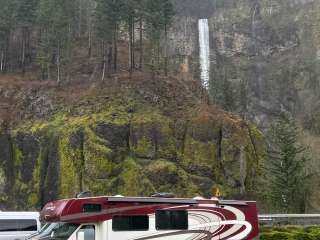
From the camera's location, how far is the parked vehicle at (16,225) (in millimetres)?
23486

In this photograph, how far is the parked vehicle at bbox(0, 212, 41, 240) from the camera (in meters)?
23.5

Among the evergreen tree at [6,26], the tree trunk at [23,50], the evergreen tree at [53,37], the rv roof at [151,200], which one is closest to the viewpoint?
the rv roof at [151,200]

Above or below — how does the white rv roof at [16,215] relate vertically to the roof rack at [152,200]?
below

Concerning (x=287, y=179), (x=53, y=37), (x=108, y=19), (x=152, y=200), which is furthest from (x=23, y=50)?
(x=152, y=200)

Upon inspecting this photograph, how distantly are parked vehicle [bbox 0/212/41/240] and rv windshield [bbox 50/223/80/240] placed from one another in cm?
815

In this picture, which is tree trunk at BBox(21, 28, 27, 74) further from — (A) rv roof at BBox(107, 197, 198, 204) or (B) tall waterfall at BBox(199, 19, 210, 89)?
(A) rv roof at BBox(107, 197, 198, 204)

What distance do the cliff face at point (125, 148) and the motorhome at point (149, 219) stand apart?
23.9 m

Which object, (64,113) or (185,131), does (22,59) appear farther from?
(185,131)

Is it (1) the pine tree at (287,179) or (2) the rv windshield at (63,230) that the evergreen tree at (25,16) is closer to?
(1) the pine tree at (287,179)

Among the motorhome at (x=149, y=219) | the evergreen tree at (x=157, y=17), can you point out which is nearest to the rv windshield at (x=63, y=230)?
the motorhome at (x=149, y=219)

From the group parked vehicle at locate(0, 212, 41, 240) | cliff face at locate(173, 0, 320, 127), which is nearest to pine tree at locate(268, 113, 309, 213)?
parked vehicle at locate(0, 212, 41, 240)

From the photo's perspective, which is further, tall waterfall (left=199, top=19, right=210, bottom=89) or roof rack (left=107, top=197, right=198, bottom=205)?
tall waterfall (left=199, top=19, right=210, bottom=89)

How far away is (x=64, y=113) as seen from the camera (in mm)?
48781

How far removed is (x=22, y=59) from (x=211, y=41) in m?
59.3
